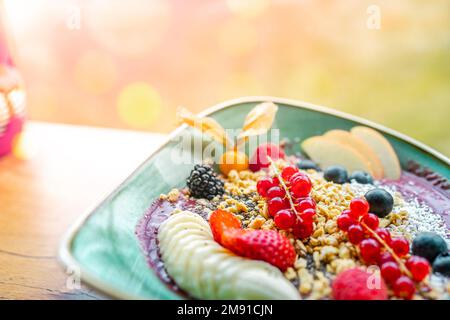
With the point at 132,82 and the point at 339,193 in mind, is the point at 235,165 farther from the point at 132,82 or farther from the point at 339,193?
the point at 132,82

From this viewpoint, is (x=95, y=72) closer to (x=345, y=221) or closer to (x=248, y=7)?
(x=248, y=7)

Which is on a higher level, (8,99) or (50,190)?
(8,99)

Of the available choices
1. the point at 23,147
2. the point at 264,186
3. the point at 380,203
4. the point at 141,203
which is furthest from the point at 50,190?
the point at 380,203

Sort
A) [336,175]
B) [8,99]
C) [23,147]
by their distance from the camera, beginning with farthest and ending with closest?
[23,147]
[8,99]
[336,175]

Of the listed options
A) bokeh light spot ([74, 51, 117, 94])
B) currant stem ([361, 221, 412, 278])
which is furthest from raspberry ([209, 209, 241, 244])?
bokeh light spot ([74, 51, 117, 94])

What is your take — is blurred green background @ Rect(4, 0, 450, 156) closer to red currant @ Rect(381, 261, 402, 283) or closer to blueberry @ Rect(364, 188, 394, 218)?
blueberry @ Rect(364, 188, 394, 218)

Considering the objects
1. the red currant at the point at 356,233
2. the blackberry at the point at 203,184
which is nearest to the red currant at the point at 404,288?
the red currant at the point at 356,233
